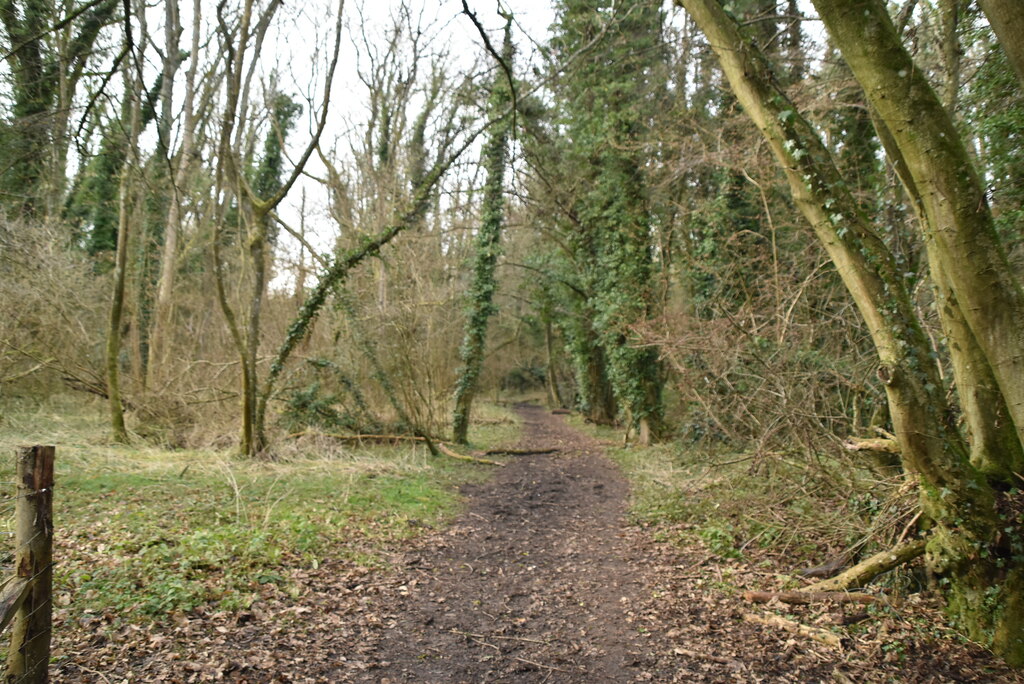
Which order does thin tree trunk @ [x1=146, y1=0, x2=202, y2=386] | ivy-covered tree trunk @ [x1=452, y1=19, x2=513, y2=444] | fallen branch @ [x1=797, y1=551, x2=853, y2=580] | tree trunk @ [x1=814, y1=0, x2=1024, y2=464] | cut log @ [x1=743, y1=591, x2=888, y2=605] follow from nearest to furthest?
1. tree trunk @ [x1=814, y1=0, x2=1024, y2=464]
2. cut log @ [x1=743, y1=591, x2=888, y2=605]
3. fallen branch @ [x1=797, y1=551, x2=853, y2=580]
4. thin tree trunk @ [x1=146, y1=0, x2=202, y2=386]
5. ivy-covered tree trunk @ [x1=452, y1=19, x2=513, y2=444]

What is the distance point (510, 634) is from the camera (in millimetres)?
4734

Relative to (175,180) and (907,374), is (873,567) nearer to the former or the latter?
(907,374)

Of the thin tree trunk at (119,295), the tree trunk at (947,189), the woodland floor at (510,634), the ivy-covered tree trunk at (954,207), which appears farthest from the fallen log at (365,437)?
the tree trunk at (947,189)

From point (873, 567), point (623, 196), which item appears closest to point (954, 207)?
point (873, 567)

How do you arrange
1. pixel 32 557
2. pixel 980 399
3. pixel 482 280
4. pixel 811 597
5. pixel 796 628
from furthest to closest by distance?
pixel 482 280, pixel 811 597, pixel 796 628, pixel 980 399, pixel 32 557

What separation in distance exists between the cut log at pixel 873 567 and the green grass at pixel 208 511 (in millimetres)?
4115

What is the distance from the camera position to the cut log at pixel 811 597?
491 centimetres

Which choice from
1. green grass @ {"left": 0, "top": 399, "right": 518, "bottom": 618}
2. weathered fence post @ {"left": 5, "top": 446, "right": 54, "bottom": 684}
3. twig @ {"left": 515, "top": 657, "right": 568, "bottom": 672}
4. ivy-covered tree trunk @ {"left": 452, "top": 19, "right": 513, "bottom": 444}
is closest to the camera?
weathered fence post @ {"left": 5, "top": 446, "right": 54, "bottom": 684}

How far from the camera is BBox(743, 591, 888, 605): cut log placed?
4914 mm

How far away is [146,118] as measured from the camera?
57.0 feet

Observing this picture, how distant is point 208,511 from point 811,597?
6.00 metres

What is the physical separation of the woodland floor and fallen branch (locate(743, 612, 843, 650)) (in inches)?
3.0

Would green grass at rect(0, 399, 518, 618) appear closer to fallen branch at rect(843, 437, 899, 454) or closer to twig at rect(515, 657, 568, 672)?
twig at rect(515, 657, 568, 672)

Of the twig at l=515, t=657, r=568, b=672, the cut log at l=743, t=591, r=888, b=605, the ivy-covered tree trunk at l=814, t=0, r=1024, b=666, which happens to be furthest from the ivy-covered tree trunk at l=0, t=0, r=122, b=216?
the cut log at l=743, t=591, r=888, b=605
